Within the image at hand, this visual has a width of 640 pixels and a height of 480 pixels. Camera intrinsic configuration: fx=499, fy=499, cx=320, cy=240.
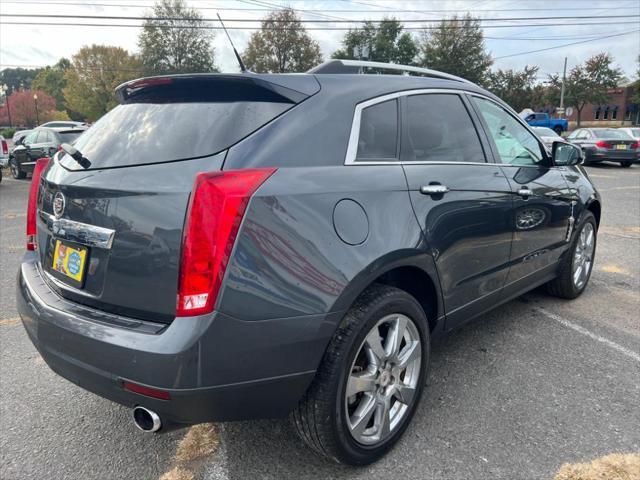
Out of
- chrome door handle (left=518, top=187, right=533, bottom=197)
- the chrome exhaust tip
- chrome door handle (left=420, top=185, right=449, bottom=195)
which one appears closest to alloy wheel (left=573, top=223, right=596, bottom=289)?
chrome door handle (left=518, top=187, right=533, bottom=197)

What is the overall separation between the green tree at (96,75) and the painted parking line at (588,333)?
6649 cm

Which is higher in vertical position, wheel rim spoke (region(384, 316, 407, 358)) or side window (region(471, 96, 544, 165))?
side window (region(471, 96, 544, 165))

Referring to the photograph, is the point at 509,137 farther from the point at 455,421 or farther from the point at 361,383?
the point at 361,383

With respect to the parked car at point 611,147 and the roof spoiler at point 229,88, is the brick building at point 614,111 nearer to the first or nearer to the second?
the parked car at point 611,147

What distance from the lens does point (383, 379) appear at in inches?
89.5

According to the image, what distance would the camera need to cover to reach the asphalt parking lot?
2.25 meters

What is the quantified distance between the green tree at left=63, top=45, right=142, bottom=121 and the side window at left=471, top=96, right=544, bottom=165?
2611 inches

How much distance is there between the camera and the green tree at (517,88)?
54.5 meters

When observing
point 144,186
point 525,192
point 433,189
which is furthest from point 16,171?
point 433,189

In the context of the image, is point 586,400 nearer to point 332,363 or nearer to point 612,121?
point 332,363

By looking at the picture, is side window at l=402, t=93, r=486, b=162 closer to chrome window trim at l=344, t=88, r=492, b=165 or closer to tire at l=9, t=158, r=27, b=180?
chrome window trim at l=344, t=88, r=492, b=165

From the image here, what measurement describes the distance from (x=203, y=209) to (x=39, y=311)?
3.28 feet

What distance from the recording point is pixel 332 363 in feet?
6.55

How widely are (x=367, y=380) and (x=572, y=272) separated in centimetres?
280
